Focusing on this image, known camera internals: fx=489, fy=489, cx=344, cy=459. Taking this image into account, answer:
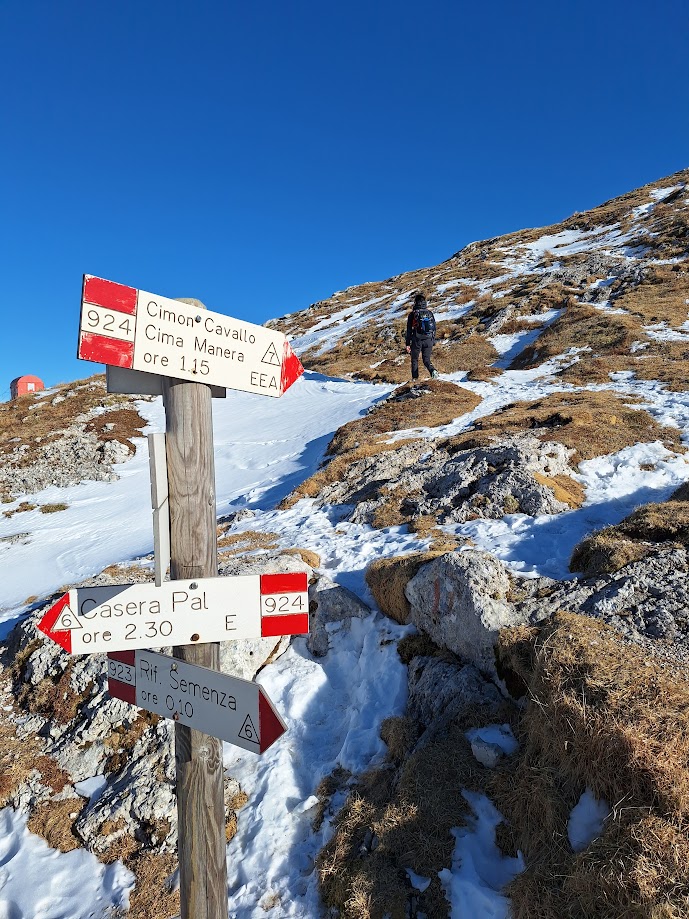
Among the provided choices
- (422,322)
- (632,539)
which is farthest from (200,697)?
(422,322)

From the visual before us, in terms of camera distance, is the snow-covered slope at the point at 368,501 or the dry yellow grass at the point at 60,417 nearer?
the snow-covered slope at the point at 368,501

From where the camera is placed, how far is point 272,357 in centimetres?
277

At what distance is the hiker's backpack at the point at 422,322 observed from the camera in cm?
1850

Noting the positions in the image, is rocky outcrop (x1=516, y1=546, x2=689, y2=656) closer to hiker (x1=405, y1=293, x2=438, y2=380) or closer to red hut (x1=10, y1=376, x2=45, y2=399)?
hiker (x1=405, y1=293, x2=438, y2=380)

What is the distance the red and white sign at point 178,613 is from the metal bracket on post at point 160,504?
133 mm

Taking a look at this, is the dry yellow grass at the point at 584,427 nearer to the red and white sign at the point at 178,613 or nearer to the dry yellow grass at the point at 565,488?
the dry yellow grass at the point at 565,488

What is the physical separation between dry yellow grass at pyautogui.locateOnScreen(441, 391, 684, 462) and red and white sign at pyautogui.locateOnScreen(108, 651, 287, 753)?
9.71 meters

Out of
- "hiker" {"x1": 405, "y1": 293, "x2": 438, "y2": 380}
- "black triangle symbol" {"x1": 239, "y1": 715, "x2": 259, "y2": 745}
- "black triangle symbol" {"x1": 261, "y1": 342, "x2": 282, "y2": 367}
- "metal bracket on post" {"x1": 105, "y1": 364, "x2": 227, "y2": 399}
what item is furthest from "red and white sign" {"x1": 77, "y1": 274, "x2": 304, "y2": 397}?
"hiker" {"x1": 405, "y1": 293, "x2": 438, "y2": 380}

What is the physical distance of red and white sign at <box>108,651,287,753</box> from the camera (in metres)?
2.29

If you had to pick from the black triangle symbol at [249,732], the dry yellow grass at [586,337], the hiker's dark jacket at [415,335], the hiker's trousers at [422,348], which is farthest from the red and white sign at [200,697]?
the dry yellow grass at [586,337]

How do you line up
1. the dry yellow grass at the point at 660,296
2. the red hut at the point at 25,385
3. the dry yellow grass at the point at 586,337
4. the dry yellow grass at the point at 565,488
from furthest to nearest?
the red hut at the point at 25,385 < the dry yellow grass at the point at 660,296 < the dry yellow grass at the point at 586,337 < the dry yellow grass at the point at 565,488

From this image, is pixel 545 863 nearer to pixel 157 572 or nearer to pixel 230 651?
pixel 157 572

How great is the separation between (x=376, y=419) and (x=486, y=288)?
2837 centimetres

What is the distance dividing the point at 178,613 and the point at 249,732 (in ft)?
2.18
